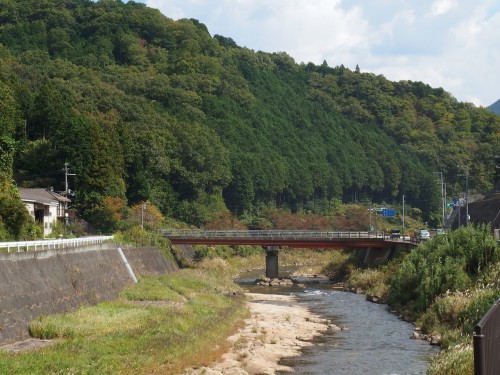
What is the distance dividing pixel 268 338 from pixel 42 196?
41414mm

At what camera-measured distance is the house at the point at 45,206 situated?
213 feet

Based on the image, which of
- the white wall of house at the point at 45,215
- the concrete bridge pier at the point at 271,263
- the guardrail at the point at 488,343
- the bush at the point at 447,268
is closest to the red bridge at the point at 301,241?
the concrete bridge pier at the point at 271,263

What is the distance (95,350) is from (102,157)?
184 ft

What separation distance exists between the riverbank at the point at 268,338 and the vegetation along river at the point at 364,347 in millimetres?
812

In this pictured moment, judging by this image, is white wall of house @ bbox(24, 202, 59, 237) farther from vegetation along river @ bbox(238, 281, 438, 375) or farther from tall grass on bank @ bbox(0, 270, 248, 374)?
vegetation along river @ bbox(238, 281, 438, 375)

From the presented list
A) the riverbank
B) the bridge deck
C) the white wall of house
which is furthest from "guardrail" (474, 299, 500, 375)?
the bridge deck

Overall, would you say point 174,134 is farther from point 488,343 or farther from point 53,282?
point 488,343

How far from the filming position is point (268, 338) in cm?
3444

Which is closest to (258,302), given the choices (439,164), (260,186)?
(260,186)

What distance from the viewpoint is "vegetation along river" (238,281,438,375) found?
91.8ft

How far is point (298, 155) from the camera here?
159m

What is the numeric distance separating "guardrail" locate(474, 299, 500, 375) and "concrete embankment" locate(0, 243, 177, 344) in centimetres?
2014

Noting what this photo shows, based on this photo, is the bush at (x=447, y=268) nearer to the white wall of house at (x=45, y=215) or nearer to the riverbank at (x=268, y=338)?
the riverbank at (x=268, y=338)

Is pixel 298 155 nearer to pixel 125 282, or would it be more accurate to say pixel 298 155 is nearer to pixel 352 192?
pixel 352 192
